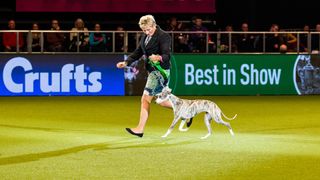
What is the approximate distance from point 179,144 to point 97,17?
1842 cm

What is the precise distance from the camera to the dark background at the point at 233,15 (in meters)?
30.1

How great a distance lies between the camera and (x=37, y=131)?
14836 mm

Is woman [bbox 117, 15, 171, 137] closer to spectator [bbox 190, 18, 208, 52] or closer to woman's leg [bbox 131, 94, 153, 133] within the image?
woman's leg [bbox 131, 94, 153, 133]

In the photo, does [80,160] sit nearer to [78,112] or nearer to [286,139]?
[286,139]

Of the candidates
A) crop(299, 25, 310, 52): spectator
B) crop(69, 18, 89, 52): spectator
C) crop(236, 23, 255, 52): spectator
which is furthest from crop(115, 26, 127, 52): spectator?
crop(299, 25, 310, 52): spectator

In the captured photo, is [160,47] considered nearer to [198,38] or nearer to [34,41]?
[34,41]

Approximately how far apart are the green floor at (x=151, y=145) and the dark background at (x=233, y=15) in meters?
10.2

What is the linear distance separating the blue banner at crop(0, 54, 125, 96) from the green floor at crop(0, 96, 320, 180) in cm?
336

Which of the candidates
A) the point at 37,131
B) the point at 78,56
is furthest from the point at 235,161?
the point at 78,56

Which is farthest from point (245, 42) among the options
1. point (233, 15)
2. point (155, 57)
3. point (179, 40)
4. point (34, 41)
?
point (155, 57)

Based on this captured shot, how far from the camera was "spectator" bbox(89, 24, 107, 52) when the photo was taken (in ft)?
78.0

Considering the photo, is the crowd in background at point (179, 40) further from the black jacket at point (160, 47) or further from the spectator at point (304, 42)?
→ the black jacket at point (160, 47)

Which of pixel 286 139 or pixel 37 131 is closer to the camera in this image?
pixel 286 139

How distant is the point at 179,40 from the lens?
24.2 metres
